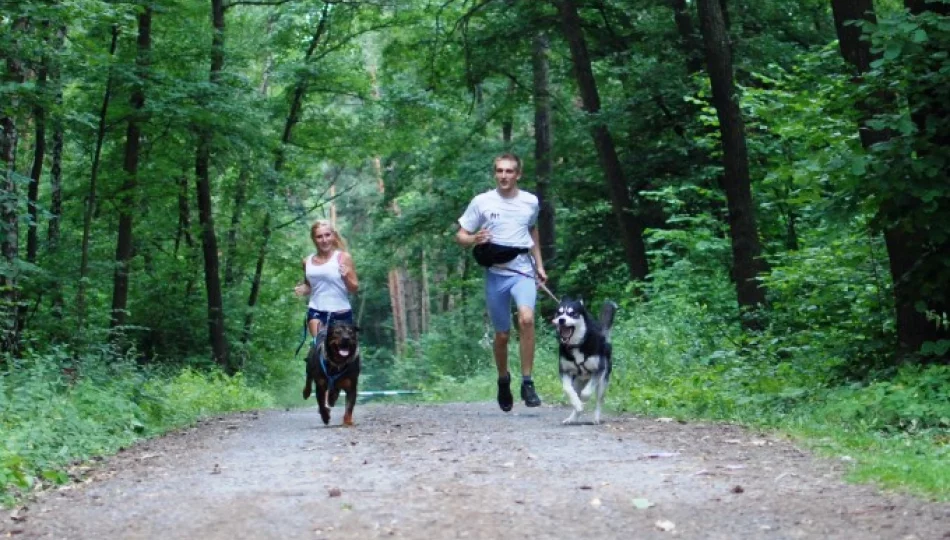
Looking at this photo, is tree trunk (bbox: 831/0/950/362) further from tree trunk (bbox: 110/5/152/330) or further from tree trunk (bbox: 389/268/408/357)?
tree trunk (bbox: 389/268/408/357)

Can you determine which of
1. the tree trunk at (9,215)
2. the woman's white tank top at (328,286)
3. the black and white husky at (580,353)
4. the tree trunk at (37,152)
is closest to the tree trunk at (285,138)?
the tree trunk at (37,152)

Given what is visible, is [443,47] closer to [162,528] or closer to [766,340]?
[766,340]

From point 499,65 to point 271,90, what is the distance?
18524 millimetres

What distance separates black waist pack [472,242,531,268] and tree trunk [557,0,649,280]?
9.05 meters

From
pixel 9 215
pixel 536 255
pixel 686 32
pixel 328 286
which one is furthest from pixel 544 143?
pixel 328 286

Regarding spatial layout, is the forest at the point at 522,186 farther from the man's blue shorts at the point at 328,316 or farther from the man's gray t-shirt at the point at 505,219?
the man's gray t-shirt at the point at 505,219

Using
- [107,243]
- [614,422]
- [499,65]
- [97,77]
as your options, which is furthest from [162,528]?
[107,243]

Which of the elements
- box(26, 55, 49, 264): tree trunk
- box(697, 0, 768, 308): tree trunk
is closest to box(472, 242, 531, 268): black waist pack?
box(697, 0, 768, 308): tree trunk

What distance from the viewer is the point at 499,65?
22.4 metres

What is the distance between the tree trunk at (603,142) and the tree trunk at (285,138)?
8.54m

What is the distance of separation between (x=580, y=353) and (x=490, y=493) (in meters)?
4.22

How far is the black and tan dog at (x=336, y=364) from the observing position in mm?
10977

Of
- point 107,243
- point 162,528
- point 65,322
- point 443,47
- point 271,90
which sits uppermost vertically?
Result: point 271,90

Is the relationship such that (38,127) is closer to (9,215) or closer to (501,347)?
(9,215)
